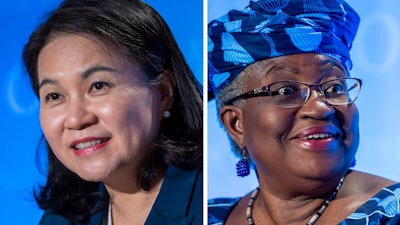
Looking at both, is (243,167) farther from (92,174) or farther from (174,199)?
(92,174)

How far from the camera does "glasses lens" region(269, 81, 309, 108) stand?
91.5 inches

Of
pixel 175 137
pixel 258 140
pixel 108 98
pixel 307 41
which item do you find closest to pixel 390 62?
pixel 307 41

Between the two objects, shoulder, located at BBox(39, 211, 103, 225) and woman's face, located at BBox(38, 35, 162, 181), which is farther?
shoulder, located at BBox(39, 211, 103, 225)

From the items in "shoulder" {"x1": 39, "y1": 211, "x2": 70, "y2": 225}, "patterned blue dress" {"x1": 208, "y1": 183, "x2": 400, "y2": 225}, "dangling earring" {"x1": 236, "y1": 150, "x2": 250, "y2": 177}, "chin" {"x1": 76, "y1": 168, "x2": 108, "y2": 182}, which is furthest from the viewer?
"shoulder" {"x1": 39, "y1": 211, "x2": 70, "y2": 225}

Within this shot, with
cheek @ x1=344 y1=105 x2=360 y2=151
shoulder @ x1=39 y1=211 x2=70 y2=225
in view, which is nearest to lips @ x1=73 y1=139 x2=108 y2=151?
shoulder @ x1=39 y1=211 x2=70 y2=225

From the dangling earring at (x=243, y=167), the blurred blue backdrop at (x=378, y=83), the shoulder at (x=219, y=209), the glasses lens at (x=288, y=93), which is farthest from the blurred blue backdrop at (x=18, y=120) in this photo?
the blurred blue backdrop at (x=378, y=83)

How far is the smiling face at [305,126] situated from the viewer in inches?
91.2

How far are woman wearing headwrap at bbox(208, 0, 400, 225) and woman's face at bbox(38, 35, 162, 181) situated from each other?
1.14 feet

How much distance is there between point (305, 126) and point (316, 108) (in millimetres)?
71

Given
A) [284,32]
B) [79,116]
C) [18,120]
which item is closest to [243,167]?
[284,32]

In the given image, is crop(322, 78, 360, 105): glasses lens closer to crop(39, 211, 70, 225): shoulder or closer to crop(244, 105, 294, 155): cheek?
crop(244, 105, 294, 155): cheek

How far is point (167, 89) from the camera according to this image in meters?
2.51

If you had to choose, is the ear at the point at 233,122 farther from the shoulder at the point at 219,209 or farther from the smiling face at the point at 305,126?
the shoulder at the point at 219,209

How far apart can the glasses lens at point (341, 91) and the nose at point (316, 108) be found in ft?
0.07
